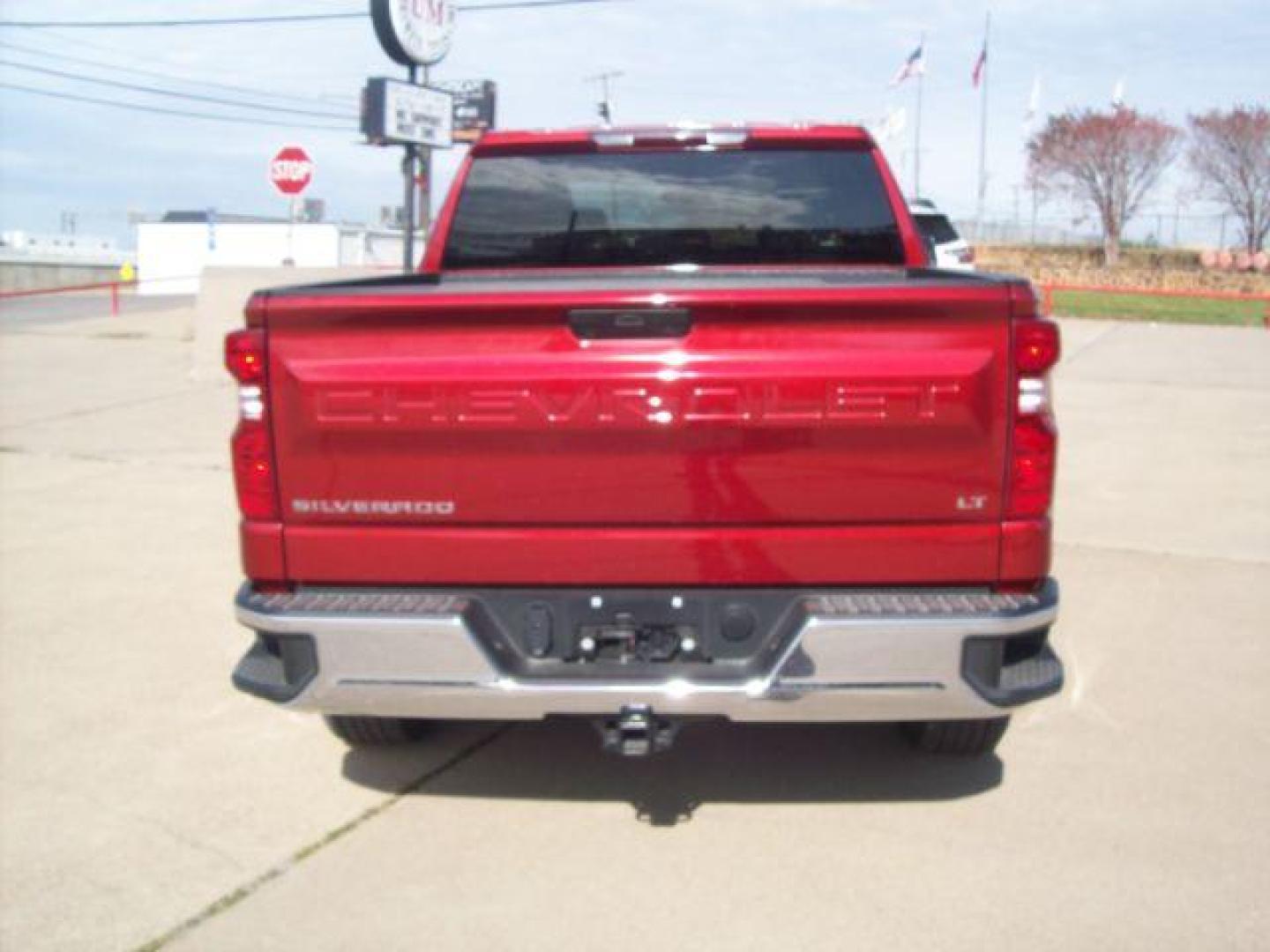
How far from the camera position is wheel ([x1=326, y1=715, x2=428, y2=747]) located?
4.25m

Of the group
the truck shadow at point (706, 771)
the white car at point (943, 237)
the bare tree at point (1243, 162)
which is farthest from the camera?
the bare tree at point (1243, 162)

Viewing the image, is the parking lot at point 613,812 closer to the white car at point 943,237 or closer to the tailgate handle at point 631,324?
the tailgate handle at point 631,324

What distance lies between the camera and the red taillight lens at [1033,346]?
10.5 feet

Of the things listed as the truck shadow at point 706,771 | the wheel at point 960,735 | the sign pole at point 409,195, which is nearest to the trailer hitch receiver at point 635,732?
the truck shadow at point 706,771

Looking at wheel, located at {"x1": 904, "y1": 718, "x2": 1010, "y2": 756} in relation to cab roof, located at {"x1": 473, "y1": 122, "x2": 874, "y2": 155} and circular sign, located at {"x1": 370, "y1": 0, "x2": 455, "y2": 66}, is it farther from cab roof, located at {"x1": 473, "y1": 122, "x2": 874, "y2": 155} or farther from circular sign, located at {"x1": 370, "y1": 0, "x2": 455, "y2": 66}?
circular sign, located at {"x1": 370, "y1": 0, "x2": 455, "y2": 66}

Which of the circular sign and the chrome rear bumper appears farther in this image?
the circular sign

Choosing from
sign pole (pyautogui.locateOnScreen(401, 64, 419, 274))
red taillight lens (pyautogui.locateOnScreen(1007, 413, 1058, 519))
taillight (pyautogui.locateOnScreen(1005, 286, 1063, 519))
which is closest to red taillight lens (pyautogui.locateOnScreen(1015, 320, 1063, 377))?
taillight (pyautogui.locateOnScreen(1005, 286, 1063, 519))

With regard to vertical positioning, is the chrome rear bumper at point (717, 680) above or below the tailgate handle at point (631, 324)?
below

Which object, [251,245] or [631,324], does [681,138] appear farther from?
[251,245]

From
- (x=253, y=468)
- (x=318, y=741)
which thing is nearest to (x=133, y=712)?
(x=318, y=741)

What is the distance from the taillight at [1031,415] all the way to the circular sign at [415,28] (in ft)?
43.5

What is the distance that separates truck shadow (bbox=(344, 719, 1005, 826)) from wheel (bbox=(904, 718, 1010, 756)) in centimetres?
7

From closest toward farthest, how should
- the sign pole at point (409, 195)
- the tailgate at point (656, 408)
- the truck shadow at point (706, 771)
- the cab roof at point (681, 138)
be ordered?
the tailgate at point (656, 408)
the truck shadow at point (706, 771)
the cab roof at point (681, 138)
the sign pole at point (409, 195)

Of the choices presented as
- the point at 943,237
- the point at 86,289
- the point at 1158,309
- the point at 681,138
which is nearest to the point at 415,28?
the point at 943,237
